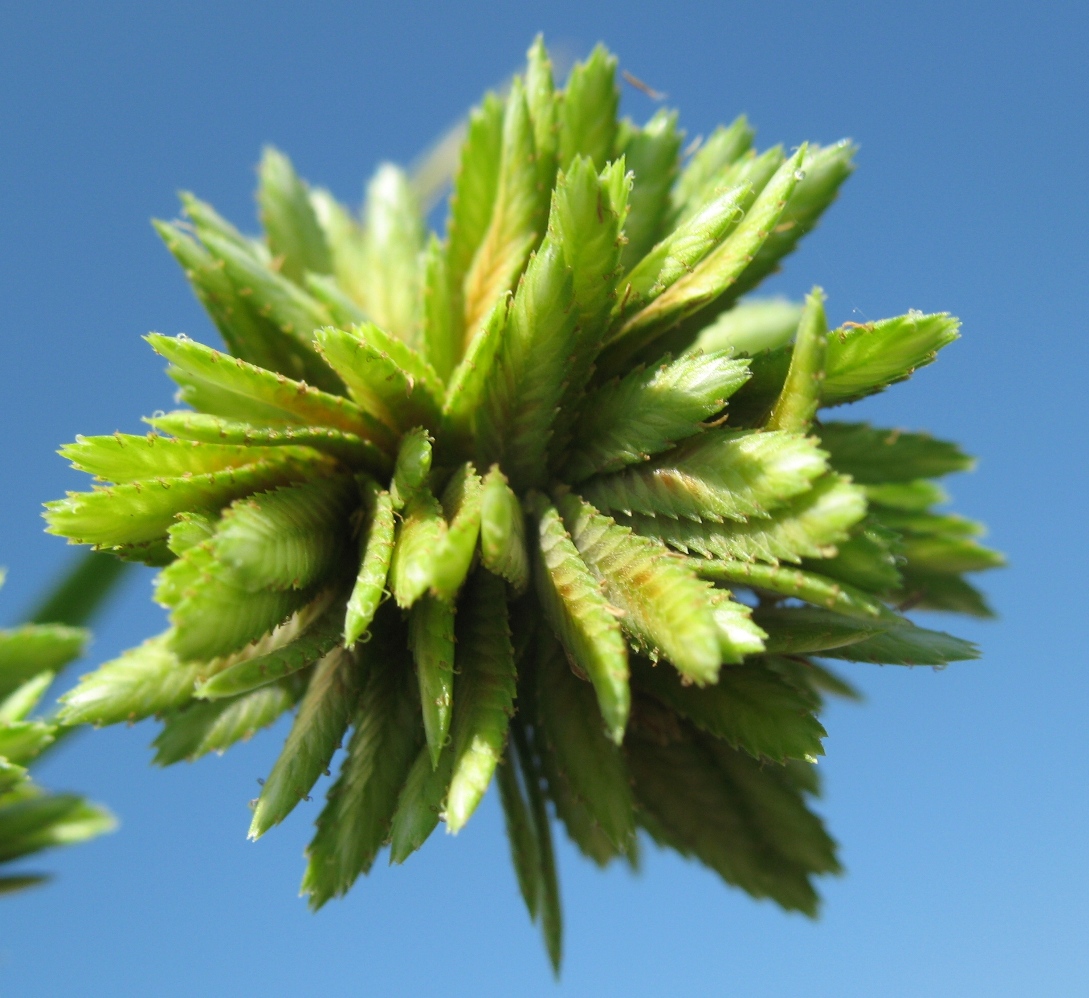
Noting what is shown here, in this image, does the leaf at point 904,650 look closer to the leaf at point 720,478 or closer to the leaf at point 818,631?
the leaf at point 818,631

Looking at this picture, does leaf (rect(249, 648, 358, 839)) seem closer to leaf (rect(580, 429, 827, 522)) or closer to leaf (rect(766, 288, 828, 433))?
leaf (rect(580, 429, 827, 522))

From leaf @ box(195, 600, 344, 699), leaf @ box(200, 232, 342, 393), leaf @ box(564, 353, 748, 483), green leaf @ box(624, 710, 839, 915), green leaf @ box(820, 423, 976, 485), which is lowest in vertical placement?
green leaf @ box(624, 710, 839, 915)

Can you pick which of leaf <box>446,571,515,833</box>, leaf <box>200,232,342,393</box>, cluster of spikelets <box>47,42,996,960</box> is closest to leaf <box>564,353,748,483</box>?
cluster of spikelets <box>47,42,996,960</box>

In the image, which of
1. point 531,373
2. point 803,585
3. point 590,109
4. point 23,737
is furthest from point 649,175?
point 23,737

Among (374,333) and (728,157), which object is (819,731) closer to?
(374,333)

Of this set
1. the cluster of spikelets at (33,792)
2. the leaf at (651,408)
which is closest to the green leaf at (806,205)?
the leaf at (651,408)

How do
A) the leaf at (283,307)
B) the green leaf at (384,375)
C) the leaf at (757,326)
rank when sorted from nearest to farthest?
1. the green leaf at (384,375)
2. the leaf at (283,307)
3. the leaf at (757,326)
